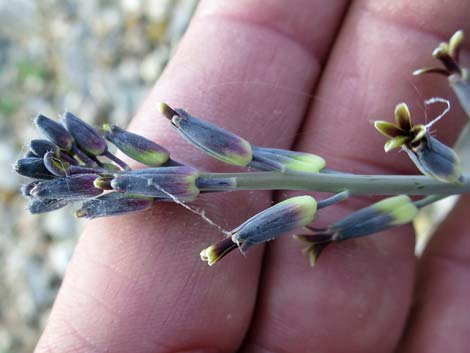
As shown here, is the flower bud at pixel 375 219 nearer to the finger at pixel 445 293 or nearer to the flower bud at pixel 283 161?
the flower bud at pixel 283 161

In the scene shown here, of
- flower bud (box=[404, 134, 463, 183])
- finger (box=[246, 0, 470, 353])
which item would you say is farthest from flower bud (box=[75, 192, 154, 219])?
flower bud (box=[404, 134, 463, 183])

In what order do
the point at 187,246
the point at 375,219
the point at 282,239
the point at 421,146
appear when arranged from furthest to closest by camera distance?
1. the point at 282,239
2. the point at 187,246
3. the point at 375,219
4. the point at 421,146

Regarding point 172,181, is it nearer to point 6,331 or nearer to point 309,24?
point 309,24

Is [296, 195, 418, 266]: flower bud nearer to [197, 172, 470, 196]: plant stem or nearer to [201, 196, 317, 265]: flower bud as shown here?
[197, 172, 470, 196]: plant stem

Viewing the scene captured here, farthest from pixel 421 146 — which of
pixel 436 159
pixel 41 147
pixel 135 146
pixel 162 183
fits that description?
pixel 41 147

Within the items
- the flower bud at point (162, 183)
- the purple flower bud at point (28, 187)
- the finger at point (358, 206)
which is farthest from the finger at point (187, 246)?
the purple flower bud at point (28, 187)

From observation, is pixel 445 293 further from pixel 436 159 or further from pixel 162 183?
pixel 162 183
